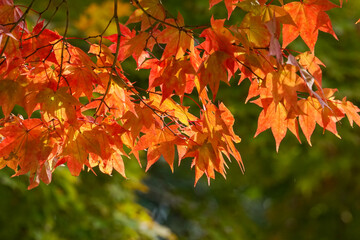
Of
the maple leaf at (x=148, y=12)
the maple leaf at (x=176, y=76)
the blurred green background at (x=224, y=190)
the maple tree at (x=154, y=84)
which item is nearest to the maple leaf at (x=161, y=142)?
the maple tree at (x=154, y=84)

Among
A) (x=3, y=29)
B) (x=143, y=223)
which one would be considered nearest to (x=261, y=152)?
(x=143, y=223)

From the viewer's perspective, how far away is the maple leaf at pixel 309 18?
3.72ft

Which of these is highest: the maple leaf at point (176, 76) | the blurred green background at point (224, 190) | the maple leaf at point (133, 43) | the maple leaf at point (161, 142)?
the maple leaf at point (133, 43)

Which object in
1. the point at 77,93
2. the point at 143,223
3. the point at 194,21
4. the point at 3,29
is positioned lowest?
the point at 143,223

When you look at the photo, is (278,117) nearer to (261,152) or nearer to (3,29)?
(3,29)

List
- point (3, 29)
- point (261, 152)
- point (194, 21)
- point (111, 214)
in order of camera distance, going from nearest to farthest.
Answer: point (3, 29)
point (111, 214)
point (194, 21)
point (261, 152)

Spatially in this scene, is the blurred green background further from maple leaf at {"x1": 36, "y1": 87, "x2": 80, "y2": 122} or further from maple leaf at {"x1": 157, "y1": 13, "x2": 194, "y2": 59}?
maple leaf at {"x1": 157, "y1": 13, "x2": 194, "y2": 59}

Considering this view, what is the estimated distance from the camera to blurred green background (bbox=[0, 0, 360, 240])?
3.15 meters

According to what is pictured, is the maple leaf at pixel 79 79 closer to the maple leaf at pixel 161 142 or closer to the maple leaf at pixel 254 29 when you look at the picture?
the maple leaf at pixel 161 142

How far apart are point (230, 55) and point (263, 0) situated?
152mm

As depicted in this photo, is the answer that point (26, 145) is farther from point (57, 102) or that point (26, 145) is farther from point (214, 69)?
point (214, 69)

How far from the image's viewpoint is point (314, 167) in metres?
5.17

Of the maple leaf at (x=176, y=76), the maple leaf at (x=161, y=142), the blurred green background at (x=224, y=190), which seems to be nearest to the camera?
the maple leaf at (x=176, y=76)

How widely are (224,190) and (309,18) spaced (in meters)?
4.46
